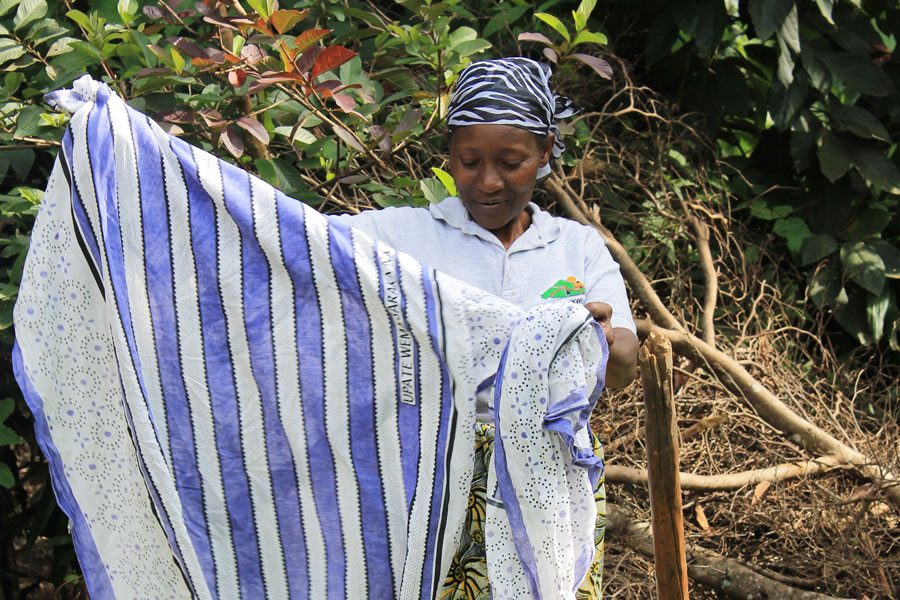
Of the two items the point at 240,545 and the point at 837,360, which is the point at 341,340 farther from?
the point at 837,360

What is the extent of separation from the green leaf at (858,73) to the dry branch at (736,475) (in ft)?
4.68

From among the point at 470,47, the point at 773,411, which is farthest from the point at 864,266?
the point at 470,47

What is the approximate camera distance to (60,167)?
5.22ft

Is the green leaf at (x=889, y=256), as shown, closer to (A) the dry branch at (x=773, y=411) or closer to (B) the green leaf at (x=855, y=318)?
(B) the green leaf at (x=855, y=318)

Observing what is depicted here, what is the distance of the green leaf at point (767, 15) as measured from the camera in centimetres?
319

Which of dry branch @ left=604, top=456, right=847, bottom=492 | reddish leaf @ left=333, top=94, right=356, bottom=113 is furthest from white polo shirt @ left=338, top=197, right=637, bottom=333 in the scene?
dry branch @ left=604, top=456, right=847, bottom=492

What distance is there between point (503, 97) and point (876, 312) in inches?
102

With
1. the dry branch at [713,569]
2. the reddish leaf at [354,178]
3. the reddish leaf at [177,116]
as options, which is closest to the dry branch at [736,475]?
the dry branch at [713,569]

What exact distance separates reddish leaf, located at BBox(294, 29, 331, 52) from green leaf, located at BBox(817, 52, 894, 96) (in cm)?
222

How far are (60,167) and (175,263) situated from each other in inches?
10.4

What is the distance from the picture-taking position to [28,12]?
7.29 ft

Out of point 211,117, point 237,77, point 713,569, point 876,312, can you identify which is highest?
point 237,77

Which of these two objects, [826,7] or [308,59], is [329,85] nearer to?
[308,59]

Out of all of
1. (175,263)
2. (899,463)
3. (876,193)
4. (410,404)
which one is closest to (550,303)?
(410,404)
